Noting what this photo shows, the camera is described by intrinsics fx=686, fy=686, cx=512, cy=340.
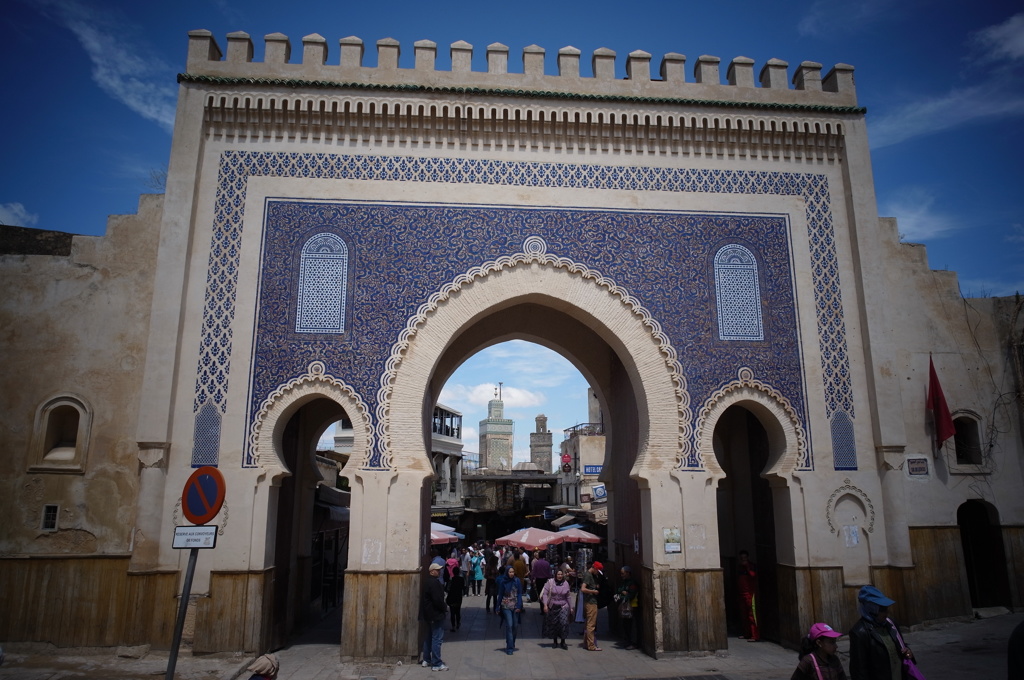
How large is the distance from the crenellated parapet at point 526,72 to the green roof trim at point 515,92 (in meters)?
0.04

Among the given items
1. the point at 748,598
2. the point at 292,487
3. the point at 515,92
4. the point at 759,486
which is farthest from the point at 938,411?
the point at 292,487

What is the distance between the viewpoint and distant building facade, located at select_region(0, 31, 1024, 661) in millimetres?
7480

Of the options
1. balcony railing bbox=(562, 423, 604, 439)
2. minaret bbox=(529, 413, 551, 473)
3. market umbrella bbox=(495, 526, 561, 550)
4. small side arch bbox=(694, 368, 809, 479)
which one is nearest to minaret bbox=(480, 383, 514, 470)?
minaret bbox=(529, 413, 551, 473)

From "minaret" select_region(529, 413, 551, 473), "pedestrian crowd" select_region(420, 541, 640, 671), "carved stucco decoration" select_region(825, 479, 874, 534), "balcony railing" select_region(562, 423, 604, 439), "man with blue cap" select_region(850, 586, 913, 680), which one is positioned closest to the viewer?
"man with blue cap" select_region(850, 586, 913, 680)

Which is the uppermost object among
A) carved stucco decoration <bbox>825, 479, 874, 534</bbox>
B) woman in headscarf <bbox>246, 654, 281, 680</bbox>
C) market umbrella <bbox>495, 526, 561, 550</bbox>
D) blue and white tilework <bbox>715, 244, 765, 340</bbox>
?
blue and white tilework <bbox>715, 244, 765, 340</bbox>

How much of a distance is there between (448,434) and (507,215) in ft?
78.1

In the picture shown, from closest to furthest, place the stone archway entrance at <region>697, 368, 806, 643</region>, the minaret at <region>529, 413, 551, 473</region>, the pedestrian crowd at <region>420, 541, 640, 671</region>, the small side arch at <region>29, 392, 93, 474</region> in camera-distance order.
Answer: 1. the pedestrian crowd at <region>420, 541, 640, 671</region>
2. the small side arch at <region>29, 392, 93, 474</region>
3. the stone archway entrance at <region>697, 368, 806, 643</region>
4. the minaret at <region>529, 413, 551, 473</region>

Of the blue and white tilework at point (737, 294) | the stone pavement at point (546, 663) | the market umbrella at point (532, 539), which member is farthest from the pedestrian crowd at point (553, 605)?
the blue and white tilework at point (737, 294)

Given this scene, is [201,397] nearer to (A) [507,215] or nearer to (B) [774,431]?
(A) [507,215]

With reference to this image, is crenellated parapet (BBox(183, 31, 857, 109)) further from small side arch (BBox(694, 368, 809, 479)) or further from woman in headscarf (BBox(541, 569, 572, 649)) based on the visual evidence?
woman in headscarf (BBox(541, 569, 572, 649))

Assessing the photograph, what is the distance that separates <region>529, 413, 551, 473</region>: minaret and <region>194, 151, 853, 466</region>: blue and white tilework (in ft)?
102

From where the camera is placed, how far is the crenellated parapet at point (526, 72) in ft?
28.1

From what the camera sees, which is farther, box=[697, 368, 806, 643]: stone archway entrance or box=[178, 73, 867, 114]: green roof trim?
box=[178, 73, 867, 114]: green roof trim

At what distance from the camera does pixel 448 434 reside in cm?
3142
